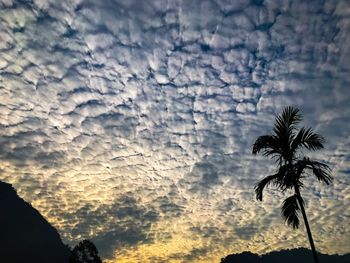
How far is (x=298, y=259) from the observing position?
184 metres

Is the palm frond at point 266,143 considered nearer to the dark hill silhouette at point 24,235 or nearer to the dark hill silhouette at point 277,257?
the dark hill silhouette at point 24,235

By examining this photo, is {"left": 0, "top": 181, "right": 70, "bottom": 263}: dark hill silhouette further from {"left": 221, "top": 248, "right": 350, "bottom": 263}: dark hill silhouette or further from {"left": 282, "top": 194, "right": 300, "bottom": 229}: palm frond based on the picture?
{"left": 221, "top": 248, "right": 350, "bottom": 263}: dark hill silhouette

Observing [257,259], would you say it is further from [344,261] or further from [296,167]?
[296,167]

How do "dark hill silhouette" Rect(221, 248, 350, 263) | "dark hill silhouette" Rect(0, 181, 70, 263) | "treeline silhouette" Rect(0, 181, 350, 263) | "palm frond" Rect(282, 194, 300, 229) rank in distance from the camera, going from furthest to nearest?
"dark hill silhouette" Rect(221, 248, 350, 263) < "dark hill silhouette" Rect(0, 181, 70, 263) < "treeline silhouette" Rect(0, 181, 350, 263) < "palm frond" Rect(282, 194, 300, 229)

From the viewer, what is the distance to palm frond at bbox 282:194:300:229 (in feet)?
42.1

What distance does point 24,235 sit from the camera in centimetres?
9200

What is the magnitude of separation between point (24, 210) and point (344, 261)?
5801 inches

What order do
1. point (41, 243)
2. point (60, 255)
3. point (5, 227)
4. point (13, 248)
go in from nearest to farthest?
1. point (13, 248)
2. point (5, 227)
3. point (41, 243)
4. point (60, 255)

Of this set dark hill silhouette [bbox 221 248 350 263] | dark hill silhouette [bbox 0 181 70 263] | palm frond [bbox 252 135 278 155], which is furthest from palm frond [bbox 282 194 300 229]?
dark hill silhouette [bbox 221 248 350 263]

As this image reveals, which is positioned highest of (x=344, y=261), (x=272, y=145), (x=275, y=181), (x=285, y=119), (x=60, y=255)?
(x=344, y=261)

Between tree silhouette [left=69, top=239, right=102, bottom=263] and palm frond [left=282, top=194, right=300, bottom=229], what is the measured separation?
2543 inches

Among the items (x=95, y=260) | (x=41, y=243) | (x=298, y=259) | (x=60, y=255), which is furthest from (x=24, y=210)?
(x=298, y=259)

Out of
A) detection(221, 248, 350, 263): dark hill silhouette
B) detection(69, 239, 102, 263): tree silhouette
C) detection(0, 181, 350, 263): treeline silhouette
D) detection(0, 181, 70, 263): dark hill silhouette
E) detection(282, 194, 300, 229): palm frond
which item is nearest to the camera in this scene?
detection(282, 194, 300, 229): palm frond

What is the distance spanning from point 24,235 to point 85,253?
35948 millimetres
